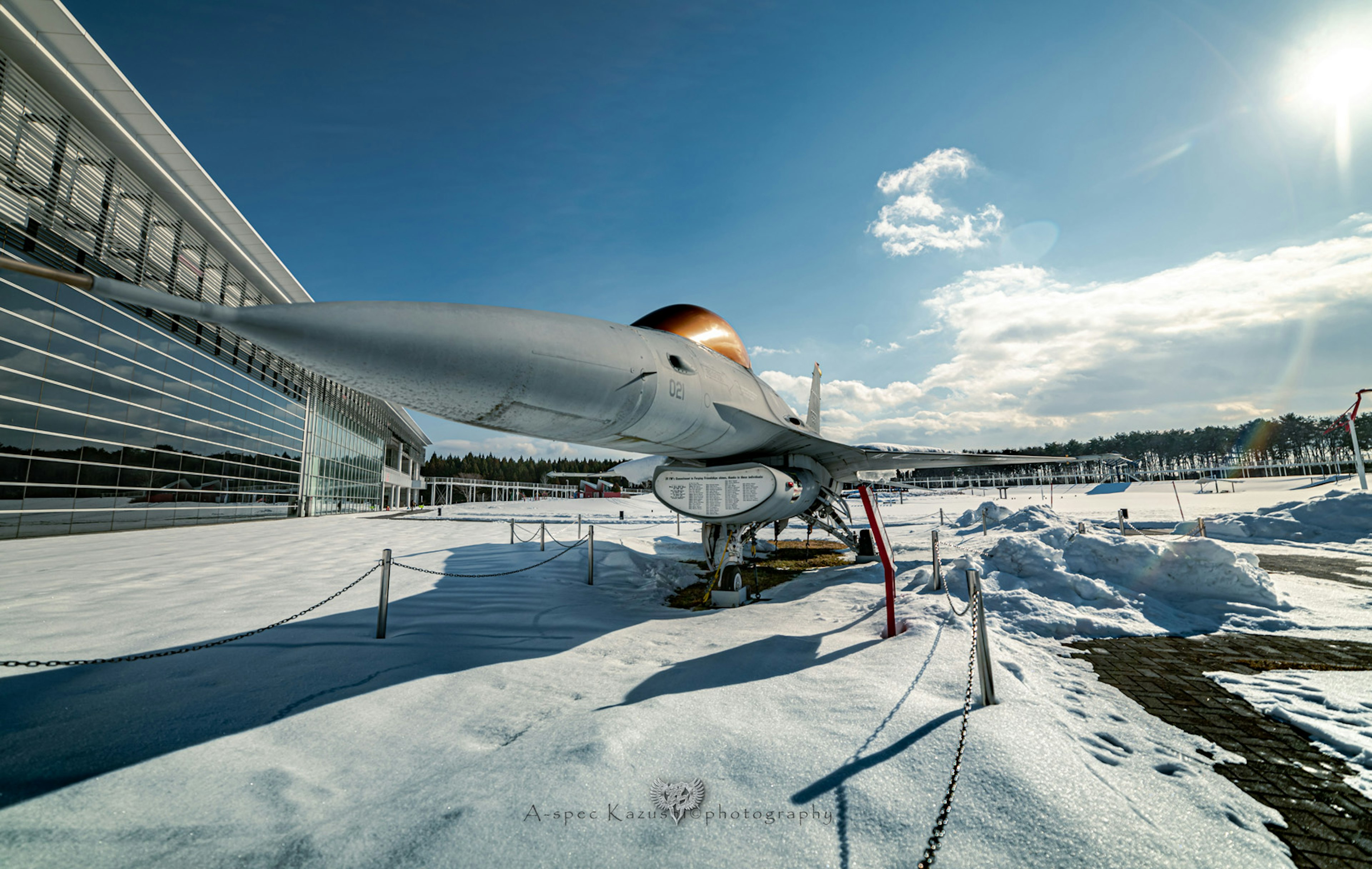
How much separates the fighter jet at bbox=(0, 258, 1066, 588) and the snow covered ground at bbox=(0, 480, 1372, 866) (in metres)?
1.60

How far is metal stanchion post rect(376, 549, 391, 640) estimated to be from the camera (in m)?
4.43

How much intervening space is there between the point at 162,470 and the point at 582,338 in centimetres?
1964

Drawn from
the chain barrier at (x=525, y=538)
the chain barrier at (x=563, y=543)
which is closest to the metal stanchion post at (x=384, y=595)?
the chain barrier at (x=563, y=543)

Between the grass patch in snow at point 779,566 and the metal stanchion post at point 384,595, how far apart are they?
11.0 feet

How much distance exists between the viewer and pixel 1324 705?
3312 mm

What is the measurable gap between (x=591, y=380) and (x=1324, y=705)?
5.45 m

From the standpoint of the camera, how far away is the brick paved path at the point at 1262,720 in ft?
6.93

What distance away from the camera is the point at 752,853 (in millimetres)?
1910

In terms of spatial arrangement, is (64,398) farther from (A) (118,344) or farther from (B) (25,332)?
(A) (118,344)

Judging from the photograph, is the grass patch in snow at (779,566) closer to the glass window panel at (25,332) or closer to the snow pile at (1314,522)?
the snow pile at (1314,522)

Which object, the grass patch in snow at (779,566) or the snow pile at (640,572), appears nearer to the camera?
the grass patch in snow at (779,566)

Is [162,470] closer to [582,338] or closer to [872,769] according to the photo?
[582,338]

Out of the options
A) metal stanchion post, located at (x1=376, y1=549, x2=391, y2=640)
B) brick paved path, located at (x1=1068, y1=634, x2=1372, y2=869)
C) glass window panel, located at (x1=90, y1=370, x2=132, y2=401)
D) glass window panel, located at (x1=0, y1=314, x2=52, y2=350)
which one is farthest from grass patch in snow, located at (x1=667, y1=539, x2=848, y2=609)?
glass window panel, located at (x1=90, y1=370, x2=132, y2=401)

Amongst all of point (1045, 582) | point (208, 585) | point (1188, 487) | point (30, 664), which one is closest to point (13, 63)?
point (208, 585)
